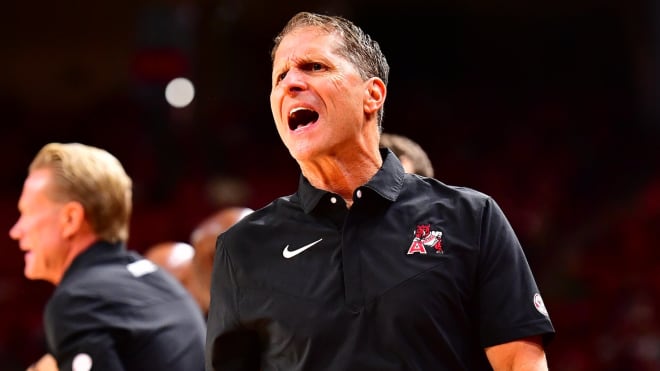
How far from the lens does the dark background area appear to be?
8984 millimetres

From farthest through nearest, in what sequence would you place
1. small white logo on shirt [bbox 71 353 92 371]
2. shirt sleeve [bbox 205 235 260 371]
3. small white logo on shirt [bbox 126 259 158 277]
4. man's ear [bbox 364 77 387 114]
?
small white logo on shirt [bbox 126 259 158 277] < small white logo on shirt [bbox 71 353 92 371] < man's ear [bbox 364 77 387 114] < shirt sleeve [bbox 205 235 260 371]

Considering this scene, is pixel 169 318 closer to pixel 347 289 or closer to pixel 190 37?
pixel 347 289

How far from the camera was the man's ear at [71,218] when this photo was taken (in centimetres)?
302

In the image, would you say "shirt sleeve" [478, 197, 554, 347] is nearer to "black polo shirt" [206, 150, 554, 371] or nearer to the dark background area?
"black polo shirt" [206, 150, 554, 371]

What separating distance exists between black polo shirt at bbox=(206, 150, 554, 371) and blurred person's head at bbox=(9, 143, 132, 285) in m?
1.04

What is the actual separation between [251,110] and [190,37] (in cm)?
183

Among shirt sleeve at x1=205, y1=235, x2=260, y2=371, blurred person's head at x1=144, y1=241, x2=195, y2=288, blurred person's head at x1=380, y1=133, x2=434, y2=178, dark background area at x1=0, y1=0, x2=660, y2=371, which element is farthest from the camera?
dark background area at x1=0, y1=0, x2=660, y2=371

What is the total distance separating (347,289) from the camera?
194cm

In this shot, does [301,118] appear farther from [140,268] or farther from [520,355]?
[140,268]

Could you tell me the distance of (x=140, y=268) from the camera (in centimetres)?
302

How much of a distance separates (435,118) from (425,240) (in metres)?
10.3

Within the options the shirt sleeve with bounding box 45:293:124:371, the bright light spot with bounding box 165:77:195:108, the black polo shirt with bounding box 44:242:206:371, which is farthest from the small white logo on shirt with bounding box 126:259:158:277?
the bright light spot with bounding box 165:77:195:108

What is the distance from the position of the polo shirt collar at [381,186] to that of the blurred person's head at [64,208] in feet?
3.65

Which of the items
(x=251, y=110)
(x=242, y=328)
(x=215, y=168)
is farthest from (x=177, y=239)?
(x=242, y=328)
